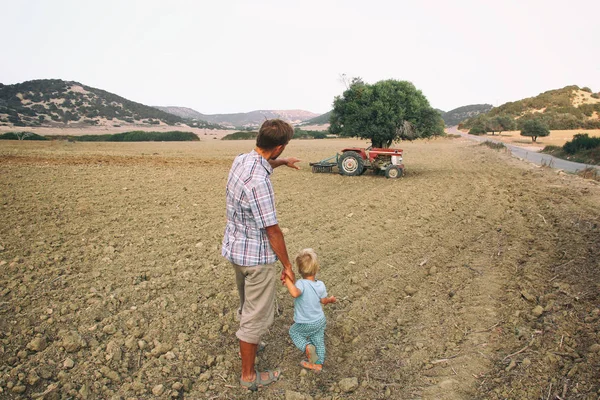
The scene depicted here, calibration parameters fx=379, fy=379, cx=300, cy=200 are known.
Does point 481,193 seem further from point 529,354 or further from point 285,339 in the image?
point 285,339

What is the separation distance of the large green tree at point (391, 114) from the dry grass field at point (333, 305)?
5281 millimetres

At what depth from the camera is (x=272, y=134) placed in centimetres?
256

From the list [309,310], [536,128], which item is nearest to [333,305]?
[309,310]

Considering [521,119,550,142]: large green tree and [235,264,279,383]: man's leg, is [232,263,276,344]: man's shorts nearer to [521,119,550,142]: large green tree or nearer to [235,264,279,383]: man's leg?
[235,264,279,383]: man's leg

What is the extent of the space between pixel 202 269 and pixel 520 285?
388cm

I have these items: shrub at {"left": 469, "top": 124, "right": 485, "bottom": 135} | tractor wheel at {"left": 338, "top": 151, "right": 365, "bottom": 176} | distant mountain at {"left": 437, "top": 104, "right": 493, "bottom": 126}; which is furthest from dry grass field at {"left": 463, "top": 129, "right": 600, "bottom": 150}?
distant mountain at {"left": 437, "top": 104, "right": 493, "bottom": 126}

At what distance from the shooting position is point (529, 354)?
3.13 meters

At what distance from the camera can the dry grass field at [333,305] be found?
295cm

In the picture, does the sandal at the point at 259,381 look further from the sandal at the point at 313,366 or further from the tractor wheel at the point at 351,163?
the tractor wheel at the point at 351,163

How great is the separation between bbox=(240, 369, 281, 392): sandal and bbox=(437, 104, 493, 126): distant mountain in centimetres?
14706

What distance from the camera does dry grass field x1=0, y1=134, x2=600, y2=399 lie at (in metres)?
2.95

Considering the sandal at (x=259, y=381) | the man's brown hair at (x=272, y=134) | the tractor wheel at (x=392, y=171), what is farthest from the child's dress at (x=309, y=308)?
the tractor wheel at (x=392, y=171)

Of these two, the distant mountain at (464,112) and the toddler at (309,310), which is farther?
the distant mountain at (464,112)

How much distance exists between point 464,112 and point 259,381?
548 ft
